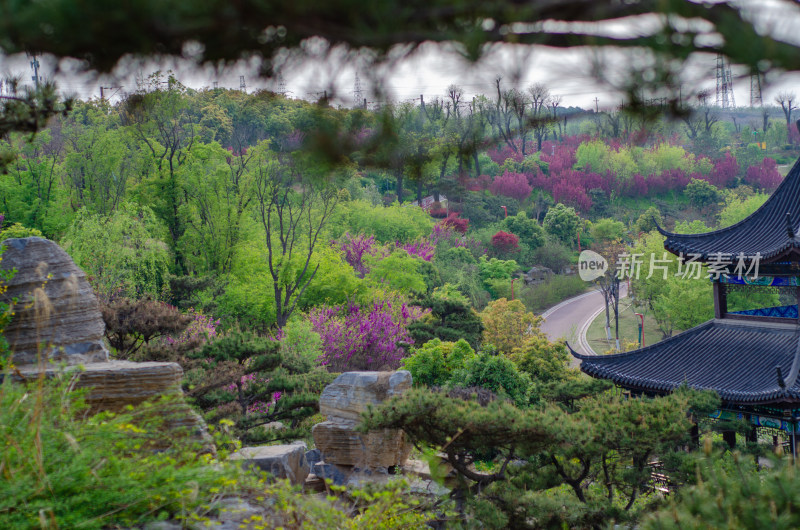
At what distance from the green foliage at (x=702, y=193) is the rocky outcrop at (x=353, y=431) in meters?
29.8

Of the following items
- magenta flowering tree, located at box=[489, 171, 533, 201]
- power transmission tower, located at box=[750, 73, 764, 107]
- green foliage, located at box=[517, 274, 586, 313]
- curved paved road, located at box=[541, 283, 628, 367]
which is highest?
magenta flowering tree, located at box=[489, 171, 533, 201]

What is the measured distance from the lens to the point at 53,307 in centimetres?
516

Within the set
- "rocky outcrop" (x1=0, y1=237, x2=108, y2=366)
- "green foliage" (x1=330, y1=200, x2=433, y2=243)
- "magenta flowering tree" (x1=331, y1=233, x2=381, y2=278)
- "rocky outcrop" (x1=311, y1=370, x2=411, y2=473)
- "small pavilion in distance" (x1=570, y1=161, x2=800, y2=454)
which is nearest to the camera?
"rocky outcrop" (x1=0, y1=237, x2=108, y2=366)

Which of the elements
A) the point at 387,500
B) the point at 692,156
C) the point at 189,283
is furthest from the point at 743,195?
the point at 387,500

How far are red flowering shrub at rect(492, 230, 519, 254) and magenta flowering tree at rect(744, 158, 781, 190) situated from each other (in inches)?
669

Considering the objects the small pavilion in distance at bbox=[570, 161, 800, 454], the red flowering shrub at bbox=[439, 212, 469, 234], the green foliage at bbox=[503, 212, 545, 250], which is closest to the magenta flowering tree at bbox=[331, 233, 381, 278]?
the red flowering shrub at bbox=[439, 212, 469, 234]

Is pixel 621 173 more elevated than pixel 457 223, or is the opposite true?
pixel 621 173

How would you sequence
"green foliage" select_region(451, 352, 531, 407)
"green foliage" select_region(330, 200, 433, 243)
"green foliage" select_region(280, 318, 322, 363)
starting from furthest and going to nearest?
"green foliage" select_region(330, 200, 433, 243)
"green foliage" select_region(280, 318, 322, 363)
"green foliage" select_region(451, 352, 531, 407)

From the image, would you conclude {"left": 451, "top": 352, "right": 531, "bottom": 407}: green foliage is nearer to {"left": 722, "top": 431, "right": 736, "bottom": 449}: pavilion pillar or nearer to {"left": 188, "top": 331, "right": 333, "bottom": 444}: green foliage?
{"left": 722, "top": 431, "right": 736, "bottom": 449}: pavilion pillar

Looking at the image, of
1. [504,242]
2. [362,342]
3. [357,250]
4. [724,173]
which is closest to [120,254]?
[362,342]

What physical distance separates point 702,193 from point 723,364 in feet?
89.4

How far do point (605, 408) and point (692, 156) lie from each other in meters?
34.9

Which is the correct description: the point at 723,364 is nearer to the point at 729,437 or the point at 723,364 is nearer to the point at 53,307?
the point at 729,437

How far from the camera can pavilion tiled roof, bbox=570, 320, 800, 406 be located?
24.3 feet
